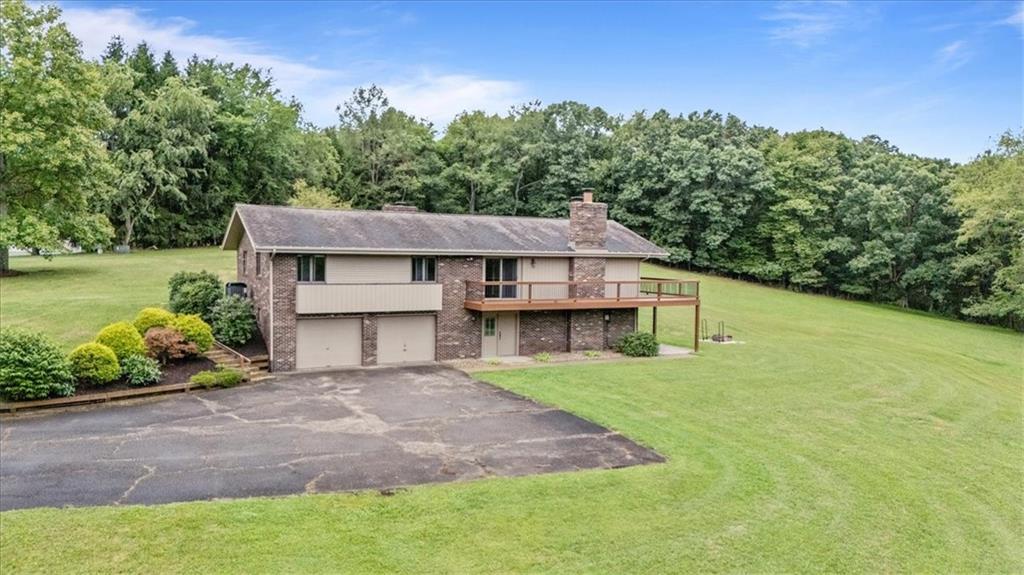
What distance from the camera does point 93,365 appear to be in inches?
622

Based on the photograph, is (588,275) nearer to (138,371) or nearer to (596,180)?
(138,371)

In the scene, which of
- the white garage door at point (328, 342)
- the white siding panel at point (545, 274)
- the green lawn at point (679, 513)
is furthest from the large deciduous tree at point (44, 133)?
the green lawn at point (679, 513)

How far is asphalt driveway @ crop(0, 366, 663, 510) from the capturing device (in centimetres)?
1024

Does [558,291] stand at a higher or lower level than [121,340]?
higher

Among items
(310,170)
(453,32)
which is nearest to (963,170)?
(453,32)

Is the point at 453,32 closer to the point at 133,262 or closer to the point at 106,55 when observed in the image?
the point at 133,262

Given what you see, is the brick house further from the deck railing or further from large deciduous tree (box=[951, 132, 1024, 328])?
large deciduous tree (box=[951, 132, 1024, 328])

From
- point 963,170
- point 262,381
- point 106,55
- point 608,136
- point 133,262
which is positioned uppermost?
point 106,55

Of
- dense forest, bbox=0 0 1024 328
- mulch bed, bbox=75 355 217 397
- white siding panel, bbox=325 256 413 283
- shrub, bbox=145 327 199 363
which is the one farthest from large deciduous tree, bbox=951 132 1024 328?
shrub, bbox=145 327 199 363

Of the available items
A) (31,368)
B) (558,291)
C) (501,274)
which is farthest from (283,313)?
(558,291)

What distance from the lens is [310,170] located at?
2072 inches

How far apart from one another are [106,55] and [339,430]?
5313 centimetres

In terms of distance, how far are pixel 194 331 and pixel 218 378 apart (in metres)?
2.34

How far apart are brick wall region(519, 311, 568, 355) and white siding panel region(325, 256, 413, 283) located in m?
4.89
